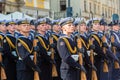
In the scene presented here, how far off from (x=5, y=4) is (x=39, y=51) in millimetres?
16402

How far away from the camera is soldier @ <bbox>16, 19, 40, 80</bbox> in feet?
32.1

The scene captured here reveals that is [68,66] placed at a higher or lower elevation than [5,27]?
lower

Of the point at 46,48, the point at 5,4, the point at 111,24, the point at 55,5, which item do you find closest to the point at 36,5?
the point at 5,4

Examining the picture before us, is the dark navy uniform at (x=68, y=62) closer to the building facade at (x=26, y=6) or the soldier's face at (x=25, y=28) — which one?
the soldier's face at (x=25, y=28)

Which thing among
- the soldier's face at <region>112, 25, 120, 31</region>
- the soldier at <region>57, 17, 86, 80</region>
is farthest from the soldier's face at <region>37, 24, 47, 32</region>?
the soldier's face at <region>112, 25, 120, 31</region>

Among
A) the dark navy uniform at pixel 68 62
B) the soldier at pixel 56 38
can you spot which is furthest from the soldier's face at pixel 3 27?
the dark navy uniform at pixel 68 62

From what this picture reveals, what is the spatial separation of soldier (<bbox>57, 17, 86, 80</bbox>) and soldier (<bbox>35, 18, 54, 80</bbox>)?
1.43m

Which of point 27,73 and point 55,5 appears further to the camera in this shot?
point 55,5

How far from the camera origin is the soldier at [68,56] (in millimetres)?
9000

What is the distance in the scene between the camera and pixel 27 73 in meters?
10.0

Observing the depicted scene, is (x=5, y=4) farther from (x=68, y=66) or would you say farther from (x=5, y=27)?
(x=68, y=66)

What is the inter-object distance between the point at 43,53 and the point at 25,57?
40.7 inches

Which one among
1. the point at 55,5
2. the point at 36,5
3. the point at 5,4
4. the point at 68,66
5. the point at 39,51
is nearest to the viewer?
the point at 68,66

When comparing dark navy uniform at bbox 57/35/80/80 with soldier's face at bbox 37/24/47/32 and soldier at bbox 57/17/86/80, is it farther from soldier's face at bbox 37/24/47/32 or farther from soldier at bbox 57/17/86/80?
soldier's face at bbox 37/24/47/32
